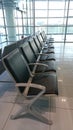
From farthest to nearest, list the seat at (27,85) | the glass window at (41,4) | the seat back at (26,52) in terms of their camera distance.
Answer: the glass window at (41,4), the seat back at (26,52), the seat at (27,85)

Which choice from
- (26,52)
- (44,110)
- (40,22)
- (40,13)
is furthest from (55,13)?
(44,110)

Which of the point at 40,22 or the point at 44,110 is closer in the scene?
the point at 44,110

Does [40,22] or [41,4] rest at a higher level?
[41,4]

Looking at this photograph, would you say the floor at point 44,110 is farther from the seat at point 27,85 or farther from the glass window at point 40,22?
the glass window at point 40,22

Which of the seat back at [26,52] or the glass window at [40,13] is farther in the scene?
the glass window at [40,13]

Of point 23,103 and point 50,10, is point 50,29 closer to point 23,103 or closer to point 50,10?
point 50,10

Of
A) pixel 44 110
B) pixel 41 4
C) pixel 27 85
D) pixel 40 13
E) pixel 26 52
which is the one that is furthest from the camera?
pixel 40 13

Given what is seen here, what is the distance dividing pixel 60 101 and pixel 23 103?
22.1 inches

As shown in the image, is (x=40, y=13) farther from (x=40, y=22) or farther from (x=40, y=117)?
(x=40, y=117)

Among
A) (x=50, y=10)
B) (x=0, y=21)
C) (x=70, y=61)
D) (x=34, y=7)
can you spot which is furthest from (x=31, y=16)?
(x=70, y=61)

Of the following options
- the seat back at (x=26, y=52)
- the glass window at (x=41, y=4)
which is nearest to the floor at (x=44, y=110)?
the seat back at (x=26, y=52)

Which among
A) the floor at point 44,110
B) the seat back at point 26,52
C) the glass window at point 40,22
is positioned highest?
the glass window at point 40,22

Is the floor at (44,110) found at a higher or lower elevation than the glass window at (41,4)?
lower

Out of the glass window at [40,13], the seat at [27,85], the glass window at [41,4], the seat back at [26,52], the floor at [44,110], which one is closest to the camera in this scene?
the seat at [27,85]
